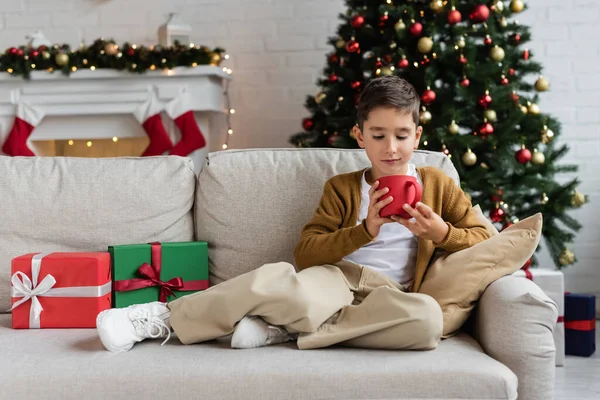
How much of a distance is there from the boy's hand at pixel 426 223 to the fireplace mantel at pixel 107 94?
2.11m

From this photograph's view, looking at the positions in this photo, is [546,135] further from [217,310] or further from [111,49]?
[111,49]

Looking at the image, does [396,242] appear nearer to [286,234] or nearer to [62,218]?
[286,234]

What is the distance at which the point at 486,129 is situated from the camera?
9.71 ft

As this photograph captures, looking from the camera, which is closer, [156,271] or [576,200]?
[156,271]

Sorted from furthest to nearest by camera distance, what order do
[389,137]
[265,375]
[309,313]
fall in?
[389,137], [309,313], [265,375]

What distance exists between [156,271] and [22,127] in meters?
2.02

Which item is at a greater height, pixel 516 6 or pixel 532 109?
pixel 516 6

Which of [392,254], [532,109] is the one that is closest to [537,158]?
[532,109]

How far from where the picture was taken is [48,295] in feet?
6.41

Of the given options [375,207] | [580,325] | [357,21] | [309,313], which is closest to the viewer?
[309,313]

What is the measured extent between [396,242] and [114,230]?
32.8 inches

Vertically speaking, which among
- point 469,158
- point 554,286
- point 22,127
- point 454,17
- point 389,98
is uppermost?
point 454,17

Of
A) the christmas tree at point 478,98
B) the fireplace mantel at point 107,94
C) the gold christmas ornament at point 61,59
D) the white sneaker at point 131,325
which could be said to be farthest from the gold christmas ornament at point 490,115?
the gold christmas ornament at point 61,59

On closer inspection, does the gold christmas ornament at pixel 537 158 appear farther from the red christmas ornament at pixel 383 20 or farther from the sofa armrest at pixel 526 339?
the sofa armrest at pixel 526 339
